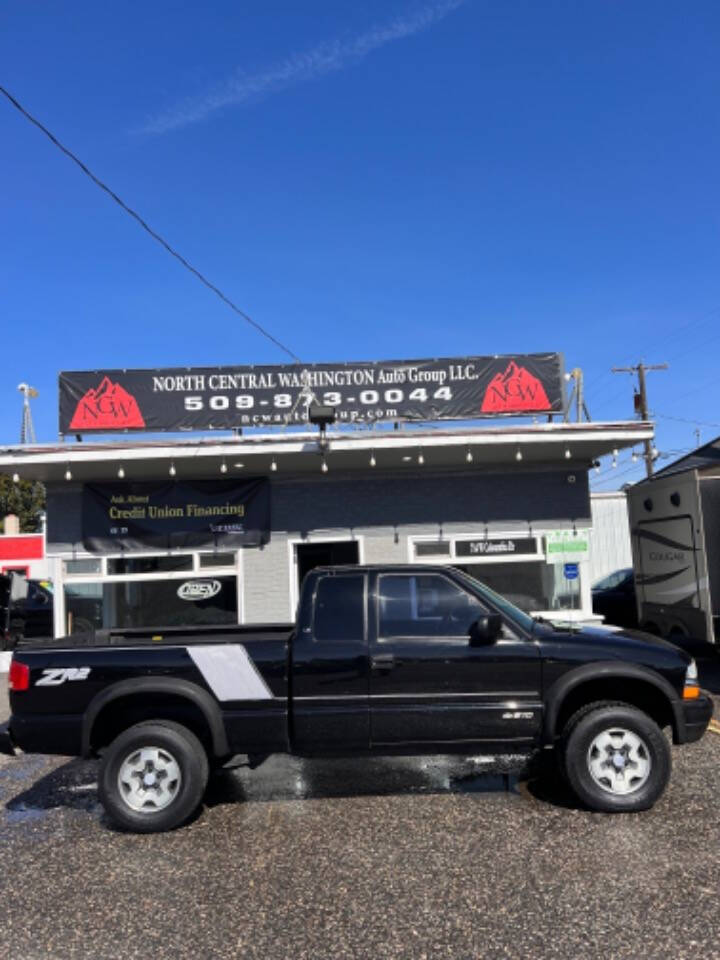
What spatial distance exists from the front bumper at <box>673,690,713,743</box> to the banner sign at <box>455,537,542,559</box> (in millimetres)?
5897

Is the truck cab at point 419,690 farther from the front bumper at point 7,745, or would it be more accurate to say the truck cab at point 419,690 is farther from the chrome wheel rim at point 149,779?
the front bumper at point 7,745

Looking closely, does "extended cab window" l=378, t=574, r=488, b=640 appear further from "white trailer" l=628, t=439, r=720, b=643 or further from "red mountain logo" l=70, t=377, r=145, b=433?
"red mountain logo" l=70, t=377, r=145, b=433

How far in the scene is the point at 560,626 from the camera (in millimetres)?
5891

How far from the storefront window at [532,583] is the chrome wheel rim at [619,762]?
5.97 m

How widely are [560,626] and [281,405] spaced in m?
6.57

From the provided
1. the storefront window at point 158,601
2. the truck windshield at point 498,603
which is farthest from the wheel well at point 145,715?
the storefront window at point 158,601

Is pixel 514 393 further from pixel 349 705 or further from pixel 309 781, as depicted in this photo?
pixel 349 705

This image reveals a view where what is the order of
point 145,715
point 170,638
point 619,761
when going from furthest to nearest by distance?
point 170,638 < point 145,715 < point 619,761

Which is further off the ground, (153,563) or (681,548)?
(153,563)

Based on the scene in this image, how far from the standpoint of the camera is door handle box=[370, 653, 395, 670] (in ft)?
17.4

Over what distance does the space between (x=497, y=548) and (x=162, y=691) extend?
6.87 m

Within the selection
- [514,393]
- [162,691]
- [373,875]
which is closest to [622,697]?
[373,875]

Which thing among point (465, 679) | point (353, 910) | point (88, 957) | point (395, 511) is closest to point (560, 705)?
point (465, 679)

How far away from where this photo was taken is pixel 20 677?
5.31m
